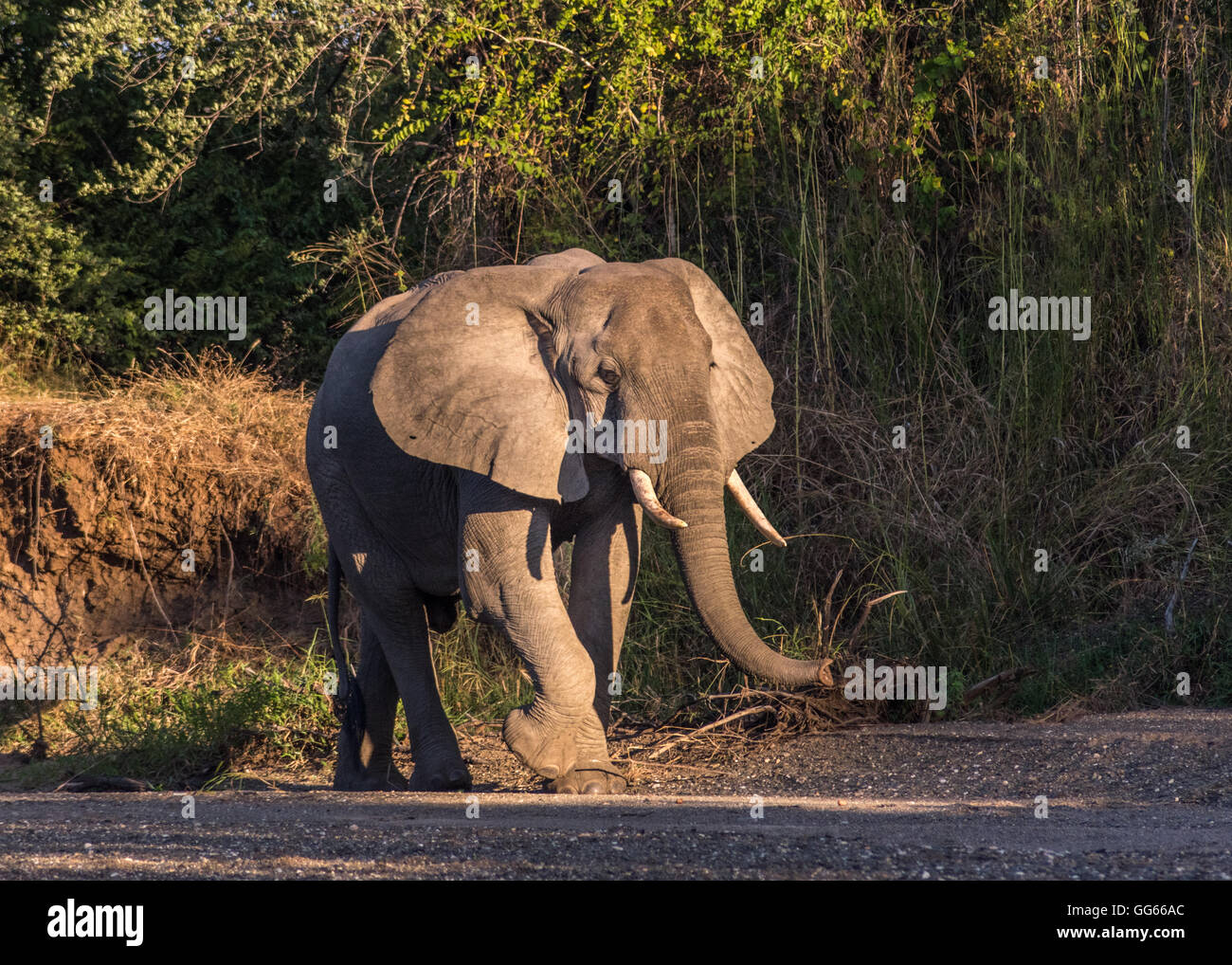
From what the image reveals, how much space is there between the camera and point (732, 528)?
956cm

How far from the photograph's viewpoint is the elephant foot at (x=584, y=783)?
251 inches

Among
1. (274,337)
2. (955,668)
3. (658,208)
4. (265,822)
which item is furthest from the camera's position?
(274,337)

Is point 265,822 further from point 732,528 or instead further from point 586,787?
point 732,528

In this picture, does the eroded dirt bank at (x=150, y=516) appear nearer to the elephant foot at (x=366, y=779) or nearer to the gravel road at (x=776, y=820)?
the gravel road at (x=776, y=820)

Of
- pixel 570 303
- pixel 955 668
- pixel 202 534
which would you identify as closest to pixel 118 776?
pixel 202 534

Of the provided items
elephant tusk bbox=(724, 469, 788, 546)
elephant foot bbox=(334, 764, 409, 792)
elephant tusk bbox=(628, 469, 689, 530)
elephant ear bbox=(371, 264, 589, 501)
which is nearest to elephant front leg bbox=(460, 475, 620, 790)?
elephant ear bbox=(371, 264, 589, 501)

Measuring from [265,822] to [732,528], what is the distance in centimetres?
463

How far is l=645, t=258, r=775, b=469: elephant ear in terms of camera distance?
6766 millimetres

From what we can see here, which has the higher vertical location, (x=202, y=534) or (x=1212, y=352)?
(x=1212, y=352)

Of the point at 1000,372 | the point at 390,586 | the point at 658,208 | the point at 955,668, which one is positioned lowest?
the point at 955,668
